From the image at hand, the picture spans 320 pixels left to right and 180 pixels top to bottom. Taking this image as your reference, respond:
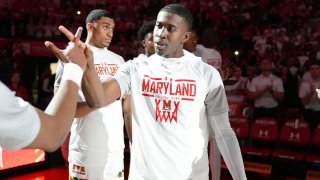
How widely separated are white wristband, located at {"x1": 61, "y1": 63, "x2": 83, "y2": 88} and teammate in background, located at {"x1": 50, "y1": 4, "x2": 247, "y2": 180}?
0.66 meters

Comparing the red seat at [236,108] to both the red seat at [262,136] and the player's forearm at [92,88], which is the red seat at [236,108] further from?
the player's forearm at [92,88]

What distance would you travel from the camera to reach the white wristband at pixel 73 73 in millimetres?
1868

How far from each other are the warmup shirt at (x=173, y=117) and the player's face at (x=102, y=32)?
4.85ft

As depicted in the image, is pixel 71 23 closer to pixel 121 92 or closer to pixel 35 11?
pixel 35 11

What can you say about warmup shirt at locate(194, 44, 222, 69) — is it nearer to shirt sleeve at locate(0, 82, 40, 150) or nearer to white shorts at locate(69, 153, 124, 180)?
white shorts at locate(69, 153, 124, 180)

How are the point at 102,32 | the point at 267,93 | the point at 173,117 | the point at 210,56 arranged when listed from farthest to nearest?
1. the point at 267,93
2. the point at 210,56
3. the point at 102,32
4. the point at 173,117

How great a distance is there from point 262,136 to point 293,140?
498mm

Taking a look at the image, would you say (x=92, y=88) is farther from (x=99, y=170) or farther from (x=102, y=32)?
(x=102, y=32)

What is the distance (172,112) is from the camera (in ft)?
8.81

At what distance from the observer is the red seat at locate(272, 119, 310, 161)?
697 centimetres

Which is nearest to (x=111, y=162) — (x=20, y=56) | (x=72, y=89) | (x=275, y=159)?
(x=72, y=89)

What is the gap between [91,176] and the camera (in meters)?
3.78

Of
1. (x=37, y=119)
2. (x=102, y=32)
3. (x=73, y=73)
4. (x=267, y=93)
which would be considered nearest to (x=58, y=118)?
(x=37, y=119)

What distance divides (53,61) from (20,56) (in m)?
0.92
